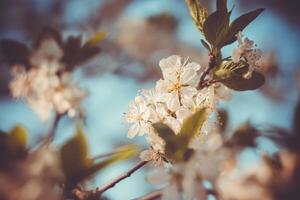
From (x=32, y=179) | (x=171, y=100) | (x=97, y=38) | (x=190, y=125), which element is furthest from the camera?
(x=97, y=38)

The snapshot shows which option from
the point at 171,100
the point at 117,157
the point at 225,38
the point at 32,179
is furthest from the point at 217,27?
the point at 32,179

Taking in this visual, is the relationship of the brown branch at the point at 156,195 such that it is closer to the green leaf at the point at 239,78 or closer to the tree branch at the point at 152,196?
the tree branch at the point at 152,196

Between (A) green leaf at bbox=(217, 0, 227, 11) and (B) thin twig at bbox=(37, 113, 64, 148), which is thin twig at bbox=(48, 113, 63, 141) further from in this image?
(A) green leaf at bbox=(217, 0, 227, 11)

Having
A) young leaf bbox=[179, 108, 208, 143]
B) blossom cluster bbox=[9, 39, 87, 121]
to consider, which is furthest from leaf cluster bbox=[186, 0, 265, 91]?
blossom cluster bbox=[9, 39, 87, 121]

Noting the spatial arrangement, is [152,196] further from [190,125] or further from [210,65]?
[210,65]

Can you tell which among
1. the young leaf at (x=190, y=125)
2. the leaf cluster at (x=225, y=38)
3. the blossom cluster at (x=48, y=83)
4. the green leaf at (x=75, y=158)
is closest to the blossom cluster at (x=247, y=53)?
the leaf cluster at (x=225, y=38)

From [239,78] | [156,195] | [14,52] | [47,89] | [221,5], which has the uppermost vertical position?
[14,52]

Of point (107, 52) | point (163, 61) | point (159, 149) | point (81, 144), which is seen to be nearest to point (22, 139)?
point (81, 144)
